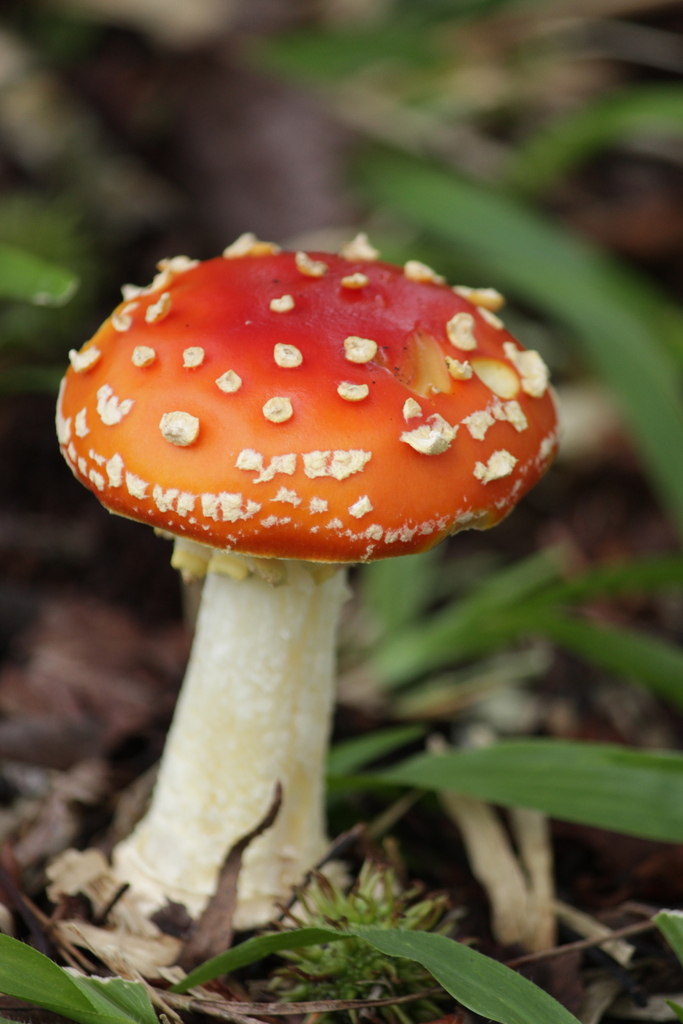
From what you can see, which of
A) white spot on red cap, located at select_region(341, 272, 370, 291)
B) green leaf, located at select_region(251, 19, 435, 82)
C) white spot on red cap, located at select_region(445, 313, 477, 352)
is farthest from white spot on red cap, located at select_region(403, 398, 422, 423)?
green leaf, located at select_region(251, 19, 435, 82)

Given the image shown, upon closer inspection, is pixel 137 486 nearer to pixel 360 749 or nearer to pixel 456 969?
pixel 456 969

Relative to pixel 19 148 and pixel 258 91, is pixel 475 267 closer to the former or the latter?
pixel 258 91

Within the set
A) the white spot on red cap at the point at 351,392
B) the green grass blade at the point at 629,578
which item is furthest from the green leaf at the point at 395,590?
the white spot on red cap at the point at 351,392

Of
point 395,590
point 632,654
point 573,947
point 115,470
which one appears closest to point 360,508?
point 115,470

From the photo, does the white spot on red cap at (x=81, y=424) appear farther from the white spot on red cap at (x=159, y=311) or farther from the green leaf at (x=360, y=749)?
the green leaf at (x=360, y=749)

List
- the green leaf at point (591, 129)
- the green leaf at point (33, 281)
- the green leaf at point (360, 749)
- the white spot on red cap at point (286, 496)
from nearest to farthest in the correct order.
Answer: the white spot on red cap at point (286, 496) → the green leaf at point (33, 281) → the green leaf at point (360, 749) → the green leaf at point (591, 129)

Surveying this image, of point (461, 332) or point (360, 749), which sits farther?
point (360, 749)

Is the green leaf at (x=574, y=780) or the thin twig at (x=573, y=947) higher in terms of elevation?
the green leaf at (x=574, y=780)
